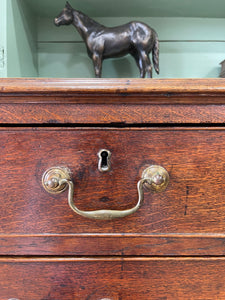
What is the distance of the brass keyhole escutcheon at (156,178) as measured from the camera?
1.00 ft

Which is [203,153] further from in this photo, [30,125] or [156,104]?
[30,125]

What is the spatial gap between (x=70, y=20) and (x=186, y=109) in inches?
17.6

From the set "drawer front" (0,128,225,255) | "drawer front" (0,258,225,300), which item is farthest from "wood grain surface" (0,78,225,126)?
"drawer front" (0,258,225,300)

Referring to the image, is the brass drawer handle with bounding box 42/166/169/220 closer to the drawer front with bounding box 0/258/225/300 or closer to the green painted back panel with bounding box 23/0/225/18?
the drawer front with bounding box 0/258/225/300

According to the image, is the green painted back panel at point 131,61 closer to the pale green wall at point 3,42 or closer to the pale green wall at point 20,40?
the pale green wall at point 20,40

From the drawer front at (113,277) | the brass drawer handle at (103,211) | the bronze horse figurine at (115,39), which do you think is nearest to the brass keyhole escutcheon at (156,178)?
the brass drawer handle at (103,211)

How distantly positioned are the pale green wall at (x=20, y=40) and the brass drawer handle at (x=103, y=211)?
1.07 feet

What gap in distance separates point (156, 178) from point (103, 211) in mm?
85

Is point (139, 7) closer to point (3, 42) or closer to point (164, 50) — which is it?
point (164, 50)

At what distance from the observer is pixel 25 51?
0.61 metres

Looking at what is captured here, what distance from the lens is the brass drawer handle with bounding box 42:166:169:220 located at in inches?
11.8

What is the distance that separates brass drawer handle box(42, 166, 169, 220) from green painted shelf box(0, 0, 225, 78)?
46cm

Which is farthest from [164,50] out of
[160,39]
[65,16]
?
[65,16]

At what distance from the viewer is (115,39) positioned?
22.5 inches
